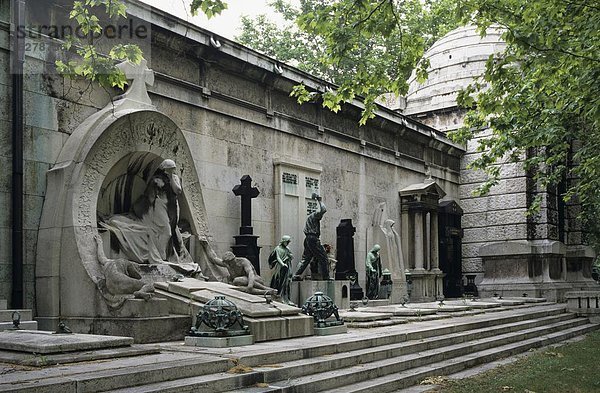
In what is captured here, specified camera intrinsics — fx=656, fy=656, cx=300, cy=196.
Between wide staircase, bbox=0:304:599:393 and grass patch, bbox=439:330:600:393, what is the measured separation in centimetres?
52

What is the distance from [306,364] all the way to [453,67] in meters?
22.3

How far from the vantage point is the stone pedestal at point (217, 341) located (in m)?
8.00

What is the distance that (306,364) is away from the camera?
7539 mm

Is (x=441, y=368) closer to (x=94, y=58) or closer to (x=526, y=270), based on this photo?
(x=94, y=58)

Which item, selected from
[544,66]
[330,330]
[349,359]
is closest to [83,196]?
[330,330]

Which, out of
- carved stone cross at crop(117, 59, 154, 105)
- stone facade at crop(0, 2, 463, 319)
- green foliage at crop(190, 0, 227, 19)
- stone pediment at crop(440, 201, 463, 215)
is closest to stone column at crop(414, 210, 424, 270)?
stone facade at crop(0, 2, 463, 319)

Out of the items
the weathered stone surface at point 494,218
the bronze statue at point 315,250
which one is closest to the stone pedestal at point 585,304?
the weathered stone surface at point 494,218

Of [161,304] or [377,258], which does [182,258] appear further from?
[377,258]

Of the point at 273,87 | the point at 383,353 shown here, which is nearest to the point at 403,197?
the point at 273,87

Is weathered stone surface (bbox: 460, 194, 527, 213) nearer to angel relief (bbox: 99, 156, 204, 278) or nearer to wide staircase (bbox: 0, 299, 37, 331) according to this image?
angel relief (bbox: 99, 156, 204, 278)

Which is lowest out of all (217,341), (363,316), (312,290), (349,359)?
(349,359)

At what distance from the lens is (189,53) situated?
44.1 ft

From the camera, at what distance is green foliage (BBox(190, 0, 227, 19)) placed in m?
8.04

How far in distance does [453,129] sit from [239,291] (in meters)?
18.1
